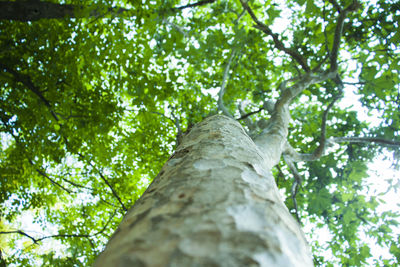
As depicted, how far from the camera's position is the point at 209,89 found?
19.0 ft

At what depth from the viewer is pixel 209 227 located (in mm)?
523

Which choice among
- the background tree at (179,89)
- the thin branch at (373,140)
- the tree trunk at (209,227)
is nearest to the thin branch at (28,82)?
the background tree at (179,89)

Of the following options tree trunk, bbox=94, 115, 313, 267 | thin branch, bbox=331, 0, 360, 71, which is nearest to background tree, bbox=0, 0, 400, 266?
thin branch, bbox=331, 0, 360, 71

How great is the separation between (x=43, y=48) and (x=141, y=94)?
219 centimetres

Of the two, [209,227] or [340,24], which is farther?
[340,24]

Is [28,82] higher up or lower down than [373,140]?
higher up

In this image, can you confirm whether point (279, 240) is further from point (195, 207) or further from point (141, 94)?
point (141, 94)

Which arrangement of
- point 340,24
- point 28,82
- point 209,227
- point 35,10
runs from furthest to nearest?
1. point 28,82
2. point 35,10
3. point 340,24
4. point 209,227

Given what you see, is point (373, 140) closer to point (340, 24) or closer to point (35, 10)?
point (340, 24)

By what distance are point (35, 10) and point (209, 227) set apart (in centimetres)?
472

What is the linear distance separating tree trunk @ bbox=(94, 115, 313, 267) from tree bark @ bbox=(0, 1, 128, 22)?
350cm

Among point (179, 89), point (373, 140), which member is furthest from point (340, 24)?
point (179, 89)

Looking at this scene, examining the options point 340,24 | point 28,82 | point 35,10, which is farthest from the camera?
point 28,82

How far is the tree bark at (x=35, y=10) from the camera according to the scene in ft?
11.6
